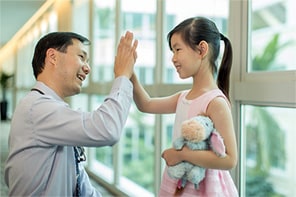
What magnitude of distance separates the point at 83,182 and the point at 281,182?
1.01 meters

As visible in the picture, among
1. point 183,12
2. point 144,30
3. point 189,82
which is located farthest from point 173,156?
point 144,30

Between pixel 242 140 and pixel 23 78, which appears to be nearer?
pixel 242 140

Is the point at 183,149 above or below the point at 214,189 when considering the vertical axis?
above

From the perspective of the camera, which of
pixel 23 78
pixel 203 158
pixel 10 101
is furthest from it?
pixel 10 101

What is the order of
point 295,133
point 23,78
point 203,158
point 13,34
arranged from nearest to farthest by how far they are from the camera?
point 203,158
point 295,133
point 13,34
point 23,78

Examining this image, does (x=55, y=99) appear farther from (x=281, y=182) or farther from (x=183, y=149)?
(x=281, y=182)

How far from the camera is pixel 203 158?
4.09 feet

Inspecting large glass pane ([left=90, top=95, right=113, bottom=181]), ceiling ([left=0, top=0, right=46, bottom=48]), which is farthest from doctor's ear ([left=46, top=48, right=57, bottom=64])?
ceiling ([left=0, top=0, right=46, bottom=48])

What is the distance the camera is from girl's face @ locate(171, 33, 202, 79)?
4.48ft

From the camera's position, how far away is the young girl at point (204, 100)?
4.15 feet

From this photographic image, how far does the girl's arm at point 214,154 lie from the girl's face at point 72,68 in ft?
1.55

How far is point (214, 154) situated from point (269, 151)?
2.77ft

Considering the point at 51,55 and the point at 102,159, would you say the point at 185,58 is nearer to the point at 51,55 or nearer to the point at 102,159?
the point at 51,55

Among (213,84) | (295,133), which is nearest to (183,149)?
(213,84)
